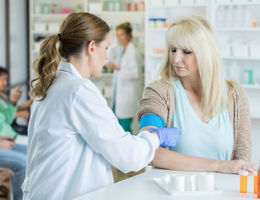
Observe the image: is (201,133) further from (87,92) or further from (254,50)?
(254,50)

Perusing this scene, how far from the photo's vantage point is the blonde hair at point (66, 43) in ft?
5.48

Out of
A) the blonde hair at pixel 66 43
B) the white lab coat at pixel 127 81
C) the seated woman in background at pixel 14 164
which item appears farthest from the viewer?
the white lab coat at pixel 127 81

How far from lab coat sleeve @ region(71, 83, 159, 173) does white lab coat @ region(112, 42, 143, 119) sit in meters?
3.66

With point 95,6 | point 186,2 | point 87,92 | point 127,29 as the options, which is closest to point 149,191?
point 87,92

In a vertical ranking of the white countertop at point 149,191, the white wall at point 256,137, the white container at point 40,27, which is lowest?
the white wall at point 256,137

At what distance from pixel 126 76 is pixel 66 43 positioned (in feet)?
11.7

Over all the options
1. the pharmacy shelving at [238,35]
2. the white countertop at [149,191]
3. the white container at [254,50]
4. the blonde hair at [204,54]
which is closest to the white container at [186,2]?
the pharmacy shelving at [238,35]

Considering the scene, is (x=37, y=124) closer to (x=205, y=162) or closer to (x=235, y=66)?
(x=205, y=162)

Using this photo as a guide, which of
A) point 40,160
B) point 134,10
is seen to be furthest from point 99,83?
point 40,160

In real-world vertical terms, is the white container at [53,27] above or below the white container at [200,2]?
below

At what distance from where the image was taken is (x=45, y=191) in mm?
1614

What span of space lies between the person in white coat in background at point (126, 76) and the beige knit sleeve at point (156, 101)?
10.6 feet

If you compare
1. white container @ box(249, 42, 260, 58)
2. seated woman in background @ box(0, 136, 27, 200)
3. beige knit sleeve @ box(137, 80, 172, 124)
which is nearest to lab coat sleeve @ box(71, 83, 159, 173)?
beige knit sleeve @ box(137, 80, 172, 124)

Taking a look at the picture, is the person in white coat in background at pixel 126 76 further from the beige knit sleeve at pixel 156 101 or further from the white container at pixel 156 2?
the beige knit sleeve at pixel 156 101
